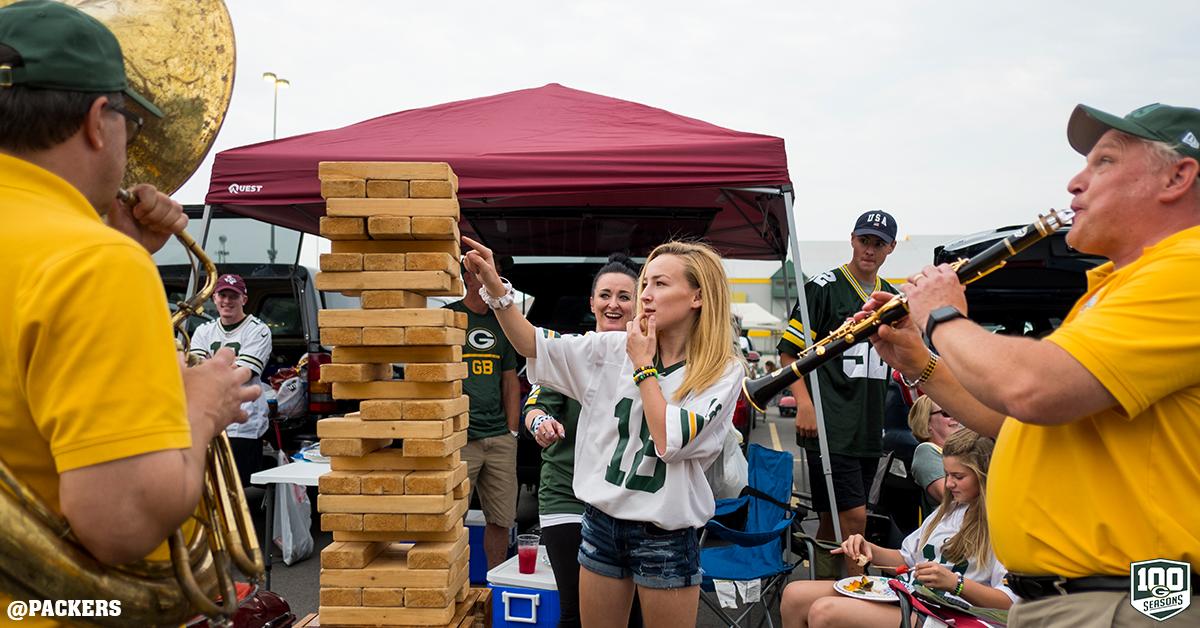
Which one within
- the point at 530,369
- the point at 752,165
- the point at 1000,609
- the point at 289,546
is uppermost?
the point at 752,165

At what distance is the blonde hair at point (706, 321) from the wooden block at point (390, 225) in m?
0.87

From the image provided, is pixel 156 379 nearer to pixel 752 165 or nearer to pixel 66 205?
pixel 66 205

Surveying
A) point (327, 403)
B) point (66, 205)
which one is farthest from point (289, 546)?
point (66, 205)

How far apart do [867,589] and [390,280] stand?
2476 millimetres

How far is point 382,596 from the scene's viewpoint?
286 centimetres

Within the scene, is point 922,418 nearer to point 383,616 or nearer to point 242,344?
point 383,616

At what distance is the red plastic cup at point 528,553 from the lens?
3799mm

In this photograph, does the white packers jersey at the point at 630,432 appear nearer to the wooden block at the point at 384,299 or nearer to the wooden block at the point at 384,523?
the wooden block at the point at 384,299

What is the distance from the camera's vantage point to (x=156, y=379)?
1.12 m

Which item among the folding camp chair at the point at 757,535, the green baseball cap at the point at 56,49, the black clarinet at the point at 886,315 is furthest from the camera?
the folding camp chair at the point at 757,535

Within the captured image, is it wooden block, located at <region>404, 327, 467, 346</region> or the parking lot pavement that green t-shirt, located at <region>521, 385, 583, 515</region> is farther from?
the parking lot pavement

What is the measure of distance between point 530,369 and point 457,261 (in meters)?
0.50

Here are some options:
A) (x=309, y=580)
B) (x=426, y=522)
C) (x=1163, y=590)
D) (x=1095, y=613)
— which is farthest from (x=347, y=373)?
(x=309, y=580)

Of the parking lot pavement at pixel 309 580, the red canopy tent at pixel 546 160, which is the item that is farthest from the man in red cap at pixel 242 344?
the parking lot pavement at pixel 309 580
